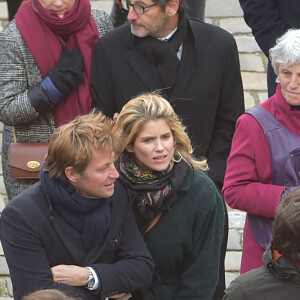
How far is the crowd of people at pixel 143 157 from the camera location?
355cm

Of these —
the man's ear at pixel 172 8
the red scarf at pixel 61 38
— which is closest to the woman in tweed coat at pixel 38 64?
the red scarf at pixel 61 38

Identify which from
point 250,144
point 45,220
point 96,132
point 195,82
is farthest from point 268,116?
point 45,220

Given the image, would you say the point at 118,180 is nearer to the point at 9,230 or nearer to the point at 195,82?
the point at 9,230

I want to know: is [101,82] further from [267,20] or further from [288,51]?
[267,20]

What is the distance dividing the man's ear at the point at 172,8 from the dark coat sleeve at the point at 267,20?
963 millimetres

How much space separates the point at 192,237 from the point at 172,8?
1325mm

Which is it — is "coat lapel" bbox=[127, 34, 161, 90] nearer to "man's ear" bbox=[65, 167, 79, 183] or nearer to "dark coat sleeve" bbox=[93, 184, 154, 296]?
"dark coat sleeve" bbox=[93, 184, 154, 296]

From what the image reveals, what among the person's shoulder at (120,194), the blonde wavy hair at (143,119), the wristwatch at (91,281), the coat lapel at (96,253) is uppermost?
the blonde wavy hair at (143,119)

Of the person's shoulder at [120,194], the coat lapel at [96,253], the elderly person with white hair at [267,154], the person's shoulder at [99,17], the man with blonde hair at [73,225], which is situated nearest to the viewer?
the man with blonde hair at [73,225]

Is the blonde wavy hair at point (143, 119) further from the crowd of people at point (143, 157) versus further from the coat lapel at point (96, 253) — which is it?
the coat lapel at point (96, 253)

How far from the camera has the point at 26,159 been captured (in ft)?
15.3

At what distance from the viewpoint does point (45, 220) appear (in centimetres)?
355

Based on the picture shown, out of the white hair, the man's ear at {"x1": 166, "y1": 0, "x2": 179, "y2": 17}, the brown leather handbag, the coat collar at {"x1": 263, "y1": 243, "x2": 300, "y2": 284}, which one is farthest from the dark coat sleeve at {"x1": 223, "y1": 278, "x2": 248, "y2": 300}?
the man's ear at {"x1": 166, "y1": 0, "x2": 179, "y2": 17}

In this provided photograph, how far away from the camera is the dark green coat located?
390 centimetres
